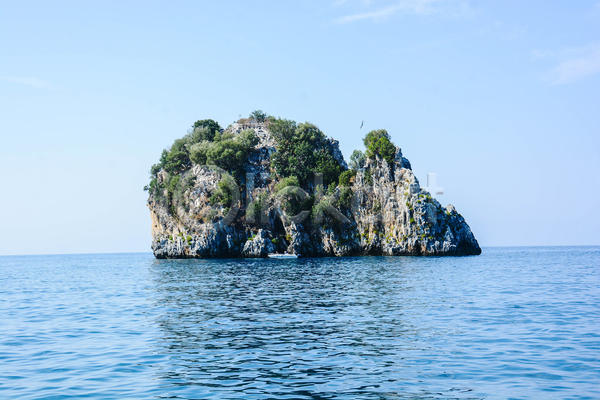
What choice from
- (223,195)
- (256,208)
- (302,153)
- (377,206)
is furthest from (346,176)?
(223,195)

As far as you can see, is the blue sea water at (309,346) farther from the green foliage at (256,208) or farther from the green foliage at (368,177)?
the green foliage at (368,177)

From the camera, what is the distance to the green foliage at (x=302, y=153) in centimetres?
10788

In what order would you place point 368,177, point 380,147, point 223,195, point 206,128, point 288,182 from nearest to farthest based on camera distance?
1. point 380,147
2. point 368,177
3. point 288,182
4. point 223,195
5. point 206,128

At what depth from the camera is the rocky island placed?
94500mm

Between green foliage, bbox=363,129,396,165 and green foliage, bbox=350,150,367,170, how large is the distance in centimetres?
293

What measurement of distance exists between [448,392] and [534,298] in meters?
21.6

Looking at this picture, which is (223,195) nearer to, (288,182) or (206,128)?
(288,182)

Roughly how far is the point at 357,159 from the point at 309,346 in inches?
3798

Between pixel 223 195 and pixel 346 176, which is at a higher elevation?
pixel 346 176

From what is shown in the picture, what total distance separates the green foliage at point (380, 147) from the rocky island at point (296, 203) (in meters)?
0.22

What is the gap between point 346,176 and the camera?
10569cm

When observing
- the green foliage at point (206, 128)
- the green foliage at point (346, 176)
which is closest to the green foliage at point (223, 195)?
the green foliage at point (206, 128)

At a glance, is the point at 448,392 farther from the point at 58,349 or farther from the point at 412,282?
the point at 412,282

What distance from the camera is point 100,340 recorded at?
19625 millimetres
